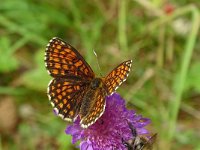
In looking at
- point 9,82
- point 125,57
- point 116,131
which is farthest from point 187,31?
point 116,131

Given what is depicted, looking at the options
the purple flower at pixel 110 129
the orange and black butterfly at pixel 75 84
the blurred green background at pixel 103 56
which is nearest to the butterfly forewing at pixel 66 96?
the orange and black butterfly at pixel 75 84

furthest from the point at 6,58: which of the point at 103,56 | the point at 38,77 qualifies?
the point at 103,56

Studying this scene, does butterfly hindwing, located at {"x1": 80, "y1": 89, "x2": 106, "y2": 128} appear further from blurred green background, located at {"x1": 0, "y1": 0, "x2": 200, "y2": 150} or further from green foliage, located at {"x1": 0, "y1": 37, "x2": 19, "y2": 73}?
green foliage, located at {"x1": 0, "y1": 37, "x2": 19, "y2": 73}

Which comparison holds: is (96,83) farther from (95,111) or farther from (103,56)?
(103,56)

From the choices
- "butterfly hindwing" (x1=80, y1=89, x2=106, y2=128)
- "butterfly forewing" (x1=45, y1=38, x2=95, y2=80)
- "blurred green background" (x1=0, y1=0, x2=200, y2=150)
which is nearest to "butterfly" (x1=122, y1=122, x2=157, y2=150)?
"butterfly hindwing" (x1=80, y1=89, x2=106, y2=128)

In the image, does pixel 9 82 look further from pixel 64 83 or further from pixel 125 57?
pixel 64 83

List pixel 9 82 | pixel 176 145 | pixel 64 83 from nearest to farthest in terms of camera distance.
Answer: pixel 64 83 → pixel 176 145 → pixel 9 82
